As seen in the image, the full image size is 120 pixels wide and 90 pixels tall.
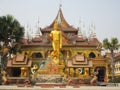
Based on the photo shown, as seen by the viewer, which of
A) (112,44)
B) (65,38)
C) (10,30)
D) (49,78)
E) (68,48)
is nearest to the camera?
(49,78)

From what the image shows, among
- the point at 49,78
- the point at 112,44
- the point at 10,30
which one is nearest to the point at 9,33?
the point at 10,30

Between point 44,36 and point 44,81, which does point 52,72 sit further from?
point 44,36

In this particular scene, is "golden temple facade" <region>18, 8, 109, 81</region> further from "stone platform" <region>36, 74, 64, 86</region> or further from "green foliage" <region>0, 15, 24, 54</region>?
"stone platform" <region>36, 74, 64, 86</region>

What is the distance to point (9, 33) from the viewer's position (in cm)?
3256

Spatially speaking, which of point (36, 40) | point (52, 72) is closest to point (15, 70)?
point (52, 72)

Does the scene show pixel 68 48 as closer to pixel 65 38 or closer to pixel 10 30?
pixel 65 38

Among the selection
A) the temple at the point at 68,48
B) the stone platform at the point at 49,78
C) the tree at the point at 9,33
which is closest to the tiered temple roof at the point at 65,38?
the temple at the point at 68,48

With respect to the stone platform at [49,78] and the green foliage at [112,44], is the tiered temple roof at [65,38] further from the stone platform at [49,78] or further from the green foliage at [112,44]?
→ the stone platform at [49,78]

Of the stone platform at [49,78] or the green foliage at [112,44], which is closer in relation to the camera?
the stone platform at [49,78]

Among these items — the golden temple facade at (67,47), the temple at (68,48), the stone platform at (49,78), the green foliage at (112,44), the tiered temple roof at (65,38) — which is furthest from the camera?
the tiered temple roof at (65,38)

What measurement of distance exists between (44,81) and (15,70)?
28.4 ft

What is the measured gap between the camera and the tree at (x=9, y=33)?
31.9m

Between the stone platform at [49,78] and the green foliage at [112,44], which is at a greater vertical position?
the green foliage at [112,44]

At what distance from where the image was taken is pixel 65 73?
28156 millimetres
